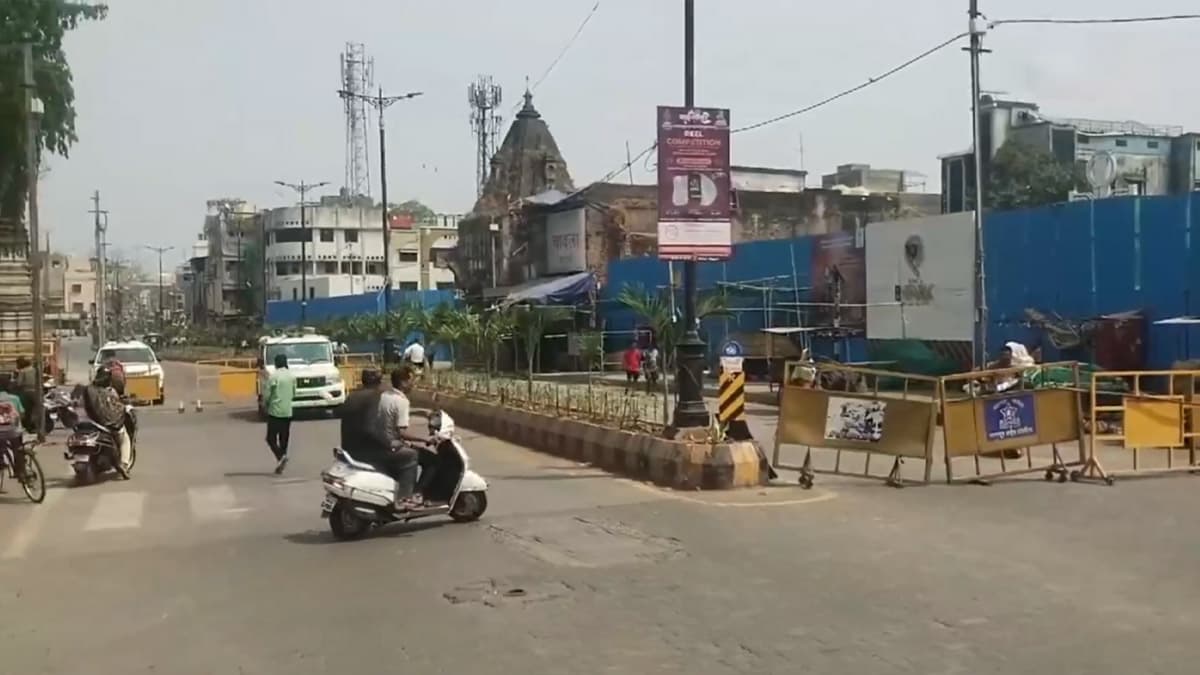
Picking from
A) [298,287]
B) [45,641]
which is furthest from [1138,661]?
[298,287]

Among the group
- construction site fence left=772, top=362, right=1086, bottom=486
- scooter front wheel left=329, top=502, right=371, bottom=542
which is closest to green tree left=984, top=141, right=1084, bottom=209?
construction site fence left=772, top=362, right=1086, bottom=486

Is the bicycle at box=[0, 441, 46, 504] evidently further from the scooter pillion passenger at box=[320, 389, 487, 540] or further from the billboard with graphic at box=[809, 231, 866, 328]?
the billboard with graphic at box=[809, 231, 866, 328]

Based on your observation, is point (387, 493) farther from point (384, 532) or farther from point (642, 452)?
point (642, 452)

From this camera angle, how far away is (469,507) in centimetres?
1202

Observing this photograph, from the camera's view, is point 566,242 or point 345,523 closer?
point 345,523

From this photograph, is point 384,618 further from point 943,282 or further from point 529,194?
point 529,194

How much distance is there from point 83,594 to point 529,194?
177 ft

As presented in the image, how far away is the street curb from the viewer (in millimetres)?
13953

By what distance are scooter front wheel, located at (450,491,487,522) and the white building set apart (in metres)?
92.9

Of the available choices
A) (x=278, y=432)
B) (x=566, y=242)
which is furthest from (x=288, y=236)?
(x=278, y=432)

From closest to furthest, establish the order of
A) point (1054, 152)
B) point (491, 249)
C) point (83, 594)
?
1. point (83, 594)
2. point (491, 249)
3. point (1054, 152)

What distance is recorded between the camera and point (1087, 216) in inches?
1050

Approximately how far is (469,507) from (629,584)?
3410 mm

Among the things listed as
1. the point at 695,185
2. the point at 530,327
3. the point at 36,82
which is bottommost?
the point at 530,327
